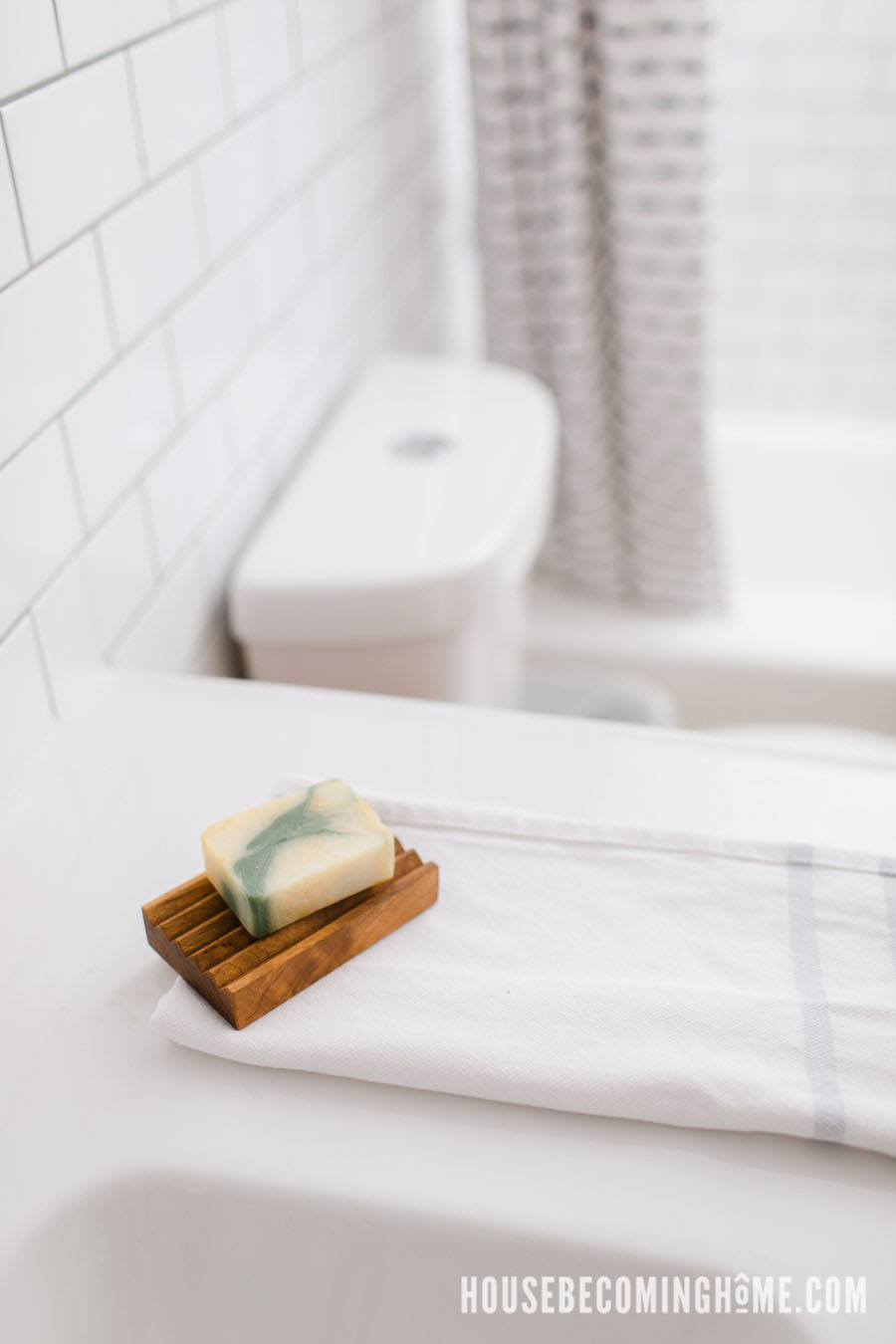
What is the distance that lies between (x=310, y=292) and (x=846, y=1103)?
88cm

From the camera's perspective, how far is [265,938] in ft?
1.71

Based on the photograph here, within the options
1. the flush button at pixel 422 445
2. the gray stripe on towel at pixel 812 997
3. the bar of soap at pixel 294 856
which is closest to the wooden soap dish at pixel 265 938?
the bar of soap at pixel 294 856

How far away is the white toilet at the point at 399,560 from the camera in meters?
0.89

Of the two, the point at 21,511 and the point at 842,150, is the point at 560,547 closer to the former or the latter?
the point at 842,150

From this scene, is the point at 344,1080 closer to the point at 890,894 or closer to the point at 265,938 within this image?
the point at 265,938

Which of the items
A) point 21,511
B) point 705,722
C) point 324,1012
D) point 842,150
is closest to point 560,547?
point 705,722

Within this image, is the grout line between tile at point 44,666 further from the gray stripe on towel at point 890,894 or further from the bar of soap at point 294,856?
the gray stripe on towel at point 890,894

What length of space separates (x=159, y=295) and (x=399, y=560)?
0.26 m

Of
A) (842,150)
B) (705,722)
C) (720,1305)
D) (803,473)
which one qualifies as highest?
(842,150)

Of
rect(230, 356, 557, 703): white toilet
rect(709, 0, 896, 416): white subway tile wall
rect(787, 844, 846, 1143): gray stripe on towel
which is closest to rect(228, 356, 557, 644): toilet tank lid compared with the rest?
rect(230, 356, 557, 703): white toilet

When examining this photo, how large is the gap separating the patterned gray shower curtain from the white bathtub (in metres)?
0.08

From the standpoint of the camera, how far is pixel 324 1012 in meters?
0.51

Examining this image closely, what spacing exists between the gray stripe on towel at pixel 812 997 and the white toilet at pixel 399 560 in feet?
1.33

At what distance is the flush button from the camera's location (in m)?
1.08
